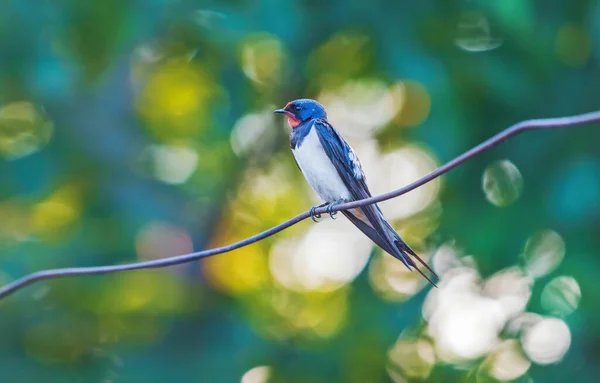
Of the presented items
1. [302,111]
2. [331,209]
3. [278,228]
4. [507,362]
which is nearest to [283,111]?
[302,111]

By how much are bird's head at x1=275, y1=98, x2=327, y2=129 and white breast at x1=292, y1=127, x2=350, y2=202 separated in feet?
0.66

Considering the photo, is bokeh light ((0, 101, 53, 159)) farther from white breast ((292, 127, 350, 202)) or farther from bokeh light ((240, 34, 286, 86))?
white breast ((292, 127, 350, 202))

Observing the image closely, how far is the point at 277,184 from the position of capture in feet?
22.6

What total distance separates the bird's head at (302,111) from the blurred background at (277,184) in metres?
0.83

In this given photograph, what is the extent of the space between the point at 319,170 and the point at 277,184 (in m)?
3.39

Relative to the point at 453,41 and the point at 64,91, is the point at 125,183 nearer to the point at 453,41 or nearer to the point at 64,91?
the point at 64,91

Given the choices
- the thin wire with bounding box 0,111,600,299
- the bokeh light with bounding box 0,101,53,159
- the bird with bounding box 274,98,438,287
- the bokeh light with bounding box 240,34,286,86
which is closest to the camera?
the thin wire with bounding box 0,111,600,299

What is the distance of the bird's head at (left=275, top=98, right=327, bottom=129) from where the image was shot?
12.4 ft

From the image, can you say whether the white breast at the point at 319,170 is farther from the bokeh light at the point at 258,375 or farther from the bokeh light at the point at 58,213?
the bokeh light at the point at 58,213

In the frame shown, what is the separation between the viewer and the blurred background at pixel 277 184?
186 inches

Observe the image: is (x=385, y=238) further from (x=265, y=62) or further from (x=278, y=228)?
(x=265, y=62)

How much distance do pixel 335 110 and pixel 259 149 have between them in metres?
0.72

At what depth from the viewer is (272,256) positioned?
22.6 ft

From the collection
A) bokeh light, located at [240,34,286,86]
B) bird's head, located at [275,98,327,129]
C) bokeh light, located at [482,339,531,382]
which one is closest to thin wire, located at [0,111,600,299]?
bird's head, located at [275,98,327,129]
